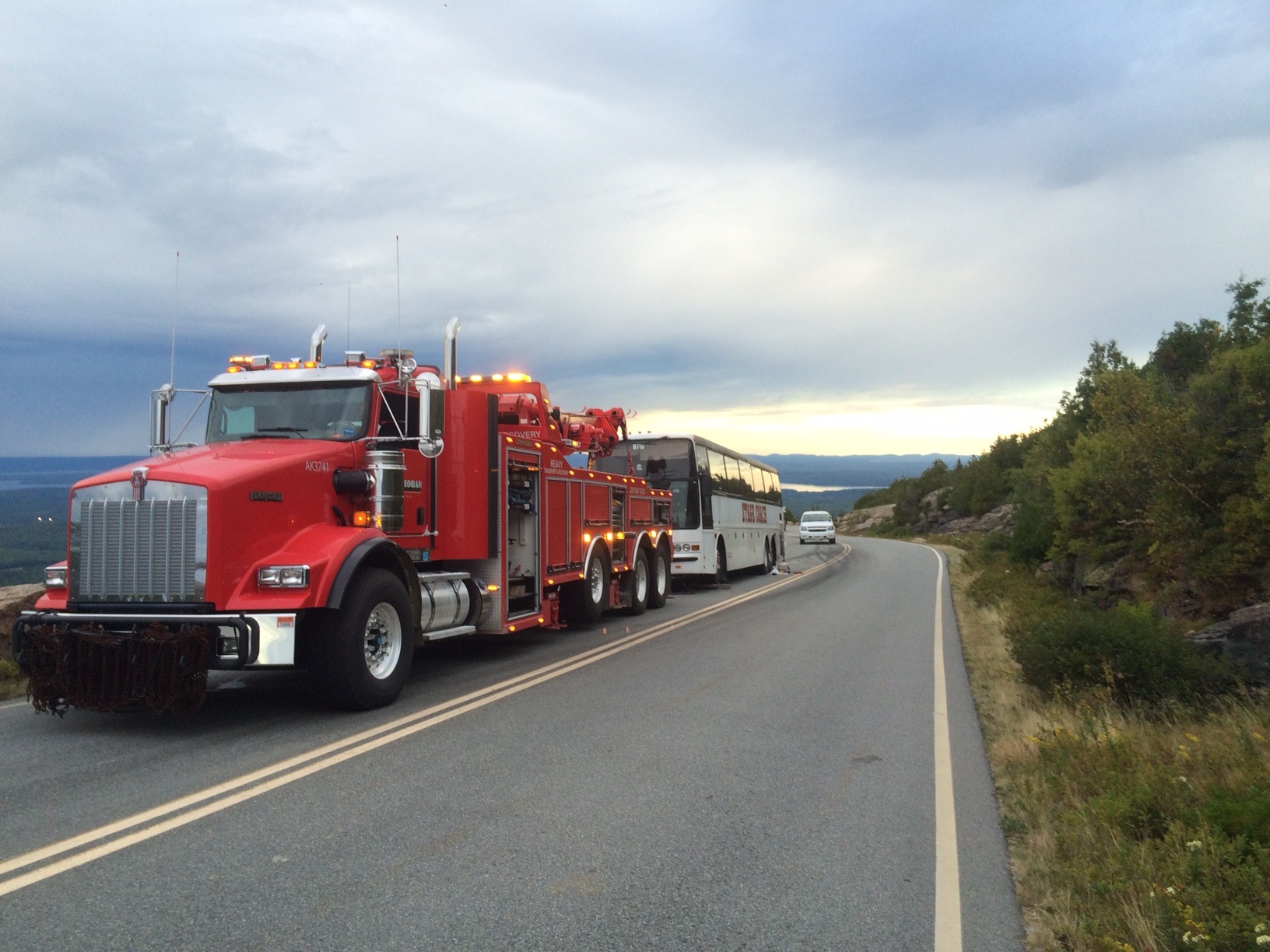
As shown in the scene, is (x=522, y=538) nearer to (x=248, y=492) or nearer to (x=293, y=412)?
(x=293, y=412)

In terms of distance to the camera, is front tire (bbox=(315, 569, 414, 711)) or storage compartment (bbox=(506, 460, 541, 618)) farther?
storage compartment (bbox=(506, 460, 541, 618))

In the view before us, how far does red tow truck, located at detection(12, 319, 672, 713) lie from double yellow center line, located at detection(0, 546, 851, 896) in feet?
2.17

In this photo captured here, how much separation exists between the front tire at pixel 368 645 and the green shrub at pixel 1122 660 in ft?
19.5

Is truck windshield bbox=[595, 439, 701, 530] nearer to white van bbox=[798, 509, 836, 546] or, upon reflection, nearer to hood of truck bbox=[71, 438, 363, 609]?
hood of truck bbox=[71, 438, 363, 609]

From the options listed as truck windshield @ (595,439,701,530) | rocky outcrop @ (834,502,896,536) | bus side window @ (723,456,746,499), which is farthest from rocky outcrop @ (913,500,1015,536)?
truck windshield @ (595,439,701,530)

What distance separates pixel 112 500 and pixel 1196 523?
11.9m

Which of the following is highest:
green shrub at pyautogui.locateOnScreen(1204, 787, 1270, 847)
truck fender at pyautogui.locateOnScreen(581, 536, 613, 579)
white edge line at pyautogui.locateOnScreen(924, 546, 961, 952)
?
truck fender at pyautogui.locateOnScreen(581, 536, 613, 579)

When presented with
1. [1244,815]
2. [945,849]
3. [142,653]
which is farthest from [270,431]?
[1244,815]

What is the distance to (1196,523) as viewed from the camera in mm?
11602

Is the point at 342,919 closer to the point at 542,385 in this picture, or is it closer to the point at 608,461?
the point at 542,385

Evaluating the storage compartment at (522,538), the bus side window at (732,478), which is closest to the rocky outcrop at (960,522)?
the bus side window at (732,478)

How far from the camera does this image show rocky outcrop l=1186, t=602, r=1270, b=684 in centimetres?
853

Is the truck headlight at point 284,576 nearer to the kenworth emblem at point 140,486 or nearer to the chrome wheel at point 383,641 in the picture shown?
the chrome wheel at point 383,641

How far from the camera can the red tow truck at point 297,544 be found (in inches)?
277
